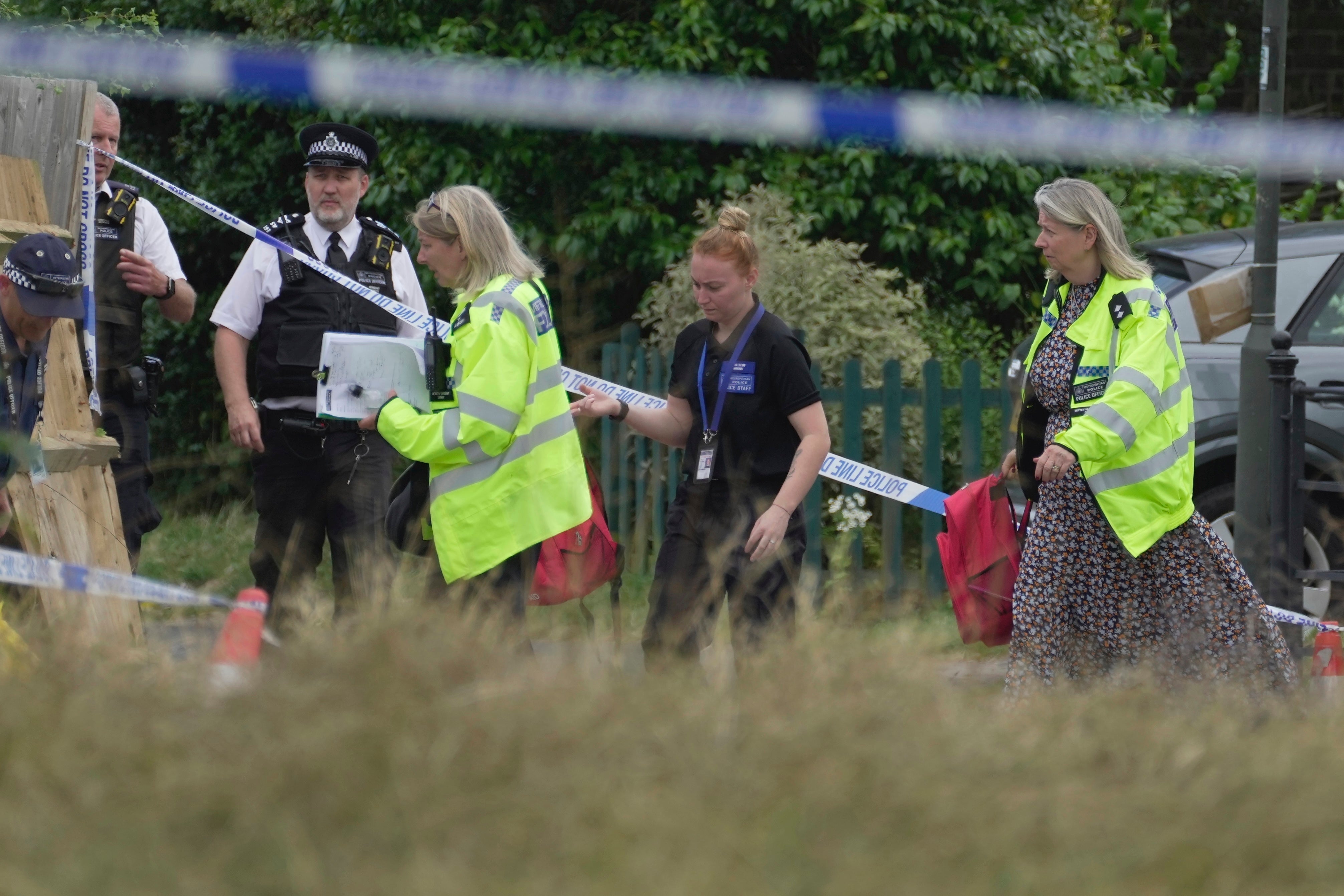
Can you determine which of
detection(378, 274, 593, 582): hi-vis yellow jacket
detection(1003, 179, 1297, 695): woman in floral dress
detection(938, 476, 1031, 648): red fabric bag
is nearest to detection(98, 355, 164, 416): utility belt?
detection(378, 274, 593, 582): hi-vis yellow jacket

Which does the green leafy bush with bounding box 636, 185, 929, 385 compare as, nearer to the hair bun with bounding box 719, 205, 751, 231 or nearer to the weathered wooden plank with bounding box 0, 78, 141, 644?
the hair bun with bounding box 719, 205, 751, 231

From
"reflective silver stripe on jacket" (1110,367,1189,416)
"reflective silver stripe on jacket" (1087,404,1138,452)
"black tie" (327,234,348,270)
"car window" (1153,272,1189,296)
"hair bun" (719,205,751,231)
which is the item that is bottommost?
"reflective silver stripe on jacket" (1087,404,1138,452)

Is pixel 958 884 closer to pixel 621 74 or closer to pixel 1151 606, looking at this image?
pixel 1151 606

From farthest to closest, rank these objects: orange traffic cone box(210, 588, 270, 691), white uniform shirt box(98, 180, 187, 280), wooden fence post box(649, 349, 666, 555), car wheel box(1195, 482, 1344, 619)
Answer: wooden fence post box(649, 349, 666, 555)
car wheel box(1195, 482, 1344, 619)
white uniform shirt box(98, 180, 187, 280)
orange traffic cone box(210, 588, 270, 691)

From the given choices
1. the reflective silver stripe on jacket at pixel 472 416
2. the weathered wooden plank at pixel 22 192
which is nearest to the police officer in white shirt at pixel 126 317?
the weathered wooden plank at pixel 22 192

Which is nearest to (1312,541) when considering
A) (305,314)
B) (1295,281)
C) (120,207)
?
(1295,281)

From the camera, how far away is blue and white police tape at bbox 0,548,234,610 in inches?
126

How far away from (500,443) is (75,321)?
5.16 feet

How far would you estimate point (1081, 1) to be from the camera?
33.8 ft

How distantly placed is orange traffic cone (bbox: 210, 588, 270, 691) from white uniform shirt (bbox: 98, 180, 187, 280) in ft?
9.69

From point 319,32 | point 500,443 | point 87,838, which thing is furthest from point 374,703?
point 319,32

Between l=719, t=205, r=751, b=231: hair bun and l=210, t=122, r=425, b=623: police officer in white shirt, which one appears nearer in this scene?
l=719, t=205, r=751, b=231: hair bun

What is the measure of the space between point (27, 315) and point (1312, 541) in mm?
4779

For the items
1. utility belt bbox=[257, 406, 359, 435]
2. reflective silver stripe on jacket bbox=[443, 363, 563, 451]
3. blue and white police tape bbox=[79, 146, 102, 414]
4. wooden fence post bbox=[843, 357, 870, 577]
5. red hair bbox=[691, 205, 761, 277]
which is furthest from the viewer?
wooden fence post bbox=[843, 357, 870, 577]
